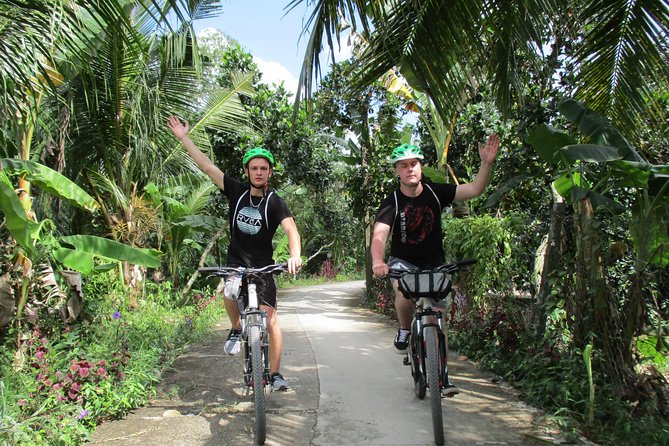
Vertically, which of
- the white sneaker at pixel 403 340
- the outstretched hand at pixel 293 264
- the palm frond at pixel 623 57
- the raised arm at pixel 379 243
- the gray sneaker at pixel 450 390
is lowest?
the gray sneaker at pixel 450 390

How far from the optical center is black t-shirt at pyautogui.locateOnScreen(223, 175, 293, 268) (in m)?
4.18

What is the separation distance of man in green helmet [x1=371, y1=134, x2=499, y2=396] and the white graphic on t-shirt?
91cm

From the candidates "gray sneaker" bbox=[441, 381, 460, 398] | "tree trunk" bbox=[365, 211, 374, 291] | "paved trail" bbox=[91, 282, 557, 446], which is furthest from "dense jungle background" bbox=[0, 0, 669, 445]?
"tree trunk" bbox=[365, 211, 374, 291]

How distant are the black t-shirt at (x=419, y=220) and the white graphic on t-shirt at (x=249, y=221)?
0.93m

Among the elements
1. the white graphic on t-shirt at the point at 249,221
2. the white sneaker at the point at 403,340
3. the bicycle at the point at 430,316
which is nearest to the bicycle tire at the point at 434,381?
the bicycle at the point at 430,316

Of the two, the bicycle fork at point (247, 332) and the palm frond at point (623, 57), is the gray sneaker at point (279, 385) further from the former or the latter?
the palm frond at point (623, 57)

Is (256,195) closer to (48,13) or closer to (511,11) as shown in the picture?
(48,13)

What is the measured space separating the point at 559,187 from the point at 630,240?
70 cm

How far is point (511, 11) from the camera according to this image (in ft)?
14.1

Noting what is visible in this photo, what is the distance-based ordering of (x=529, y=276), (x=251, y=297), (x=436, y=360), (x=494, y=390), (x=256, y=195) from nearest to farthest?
(x=436, y=360), (x=251, y=297), (x=256, y=195), (x=494, y=390), (x=529, y=276)

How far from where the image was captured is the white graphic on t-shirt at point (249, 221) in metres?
4.17

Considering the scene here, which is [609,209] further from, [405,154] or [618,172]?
[405,154]

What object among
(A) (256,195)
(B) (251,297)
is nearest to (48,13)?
(A) (256,195)

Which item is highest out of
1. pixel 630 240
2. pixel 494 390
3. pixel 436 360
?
pixel 630 240
